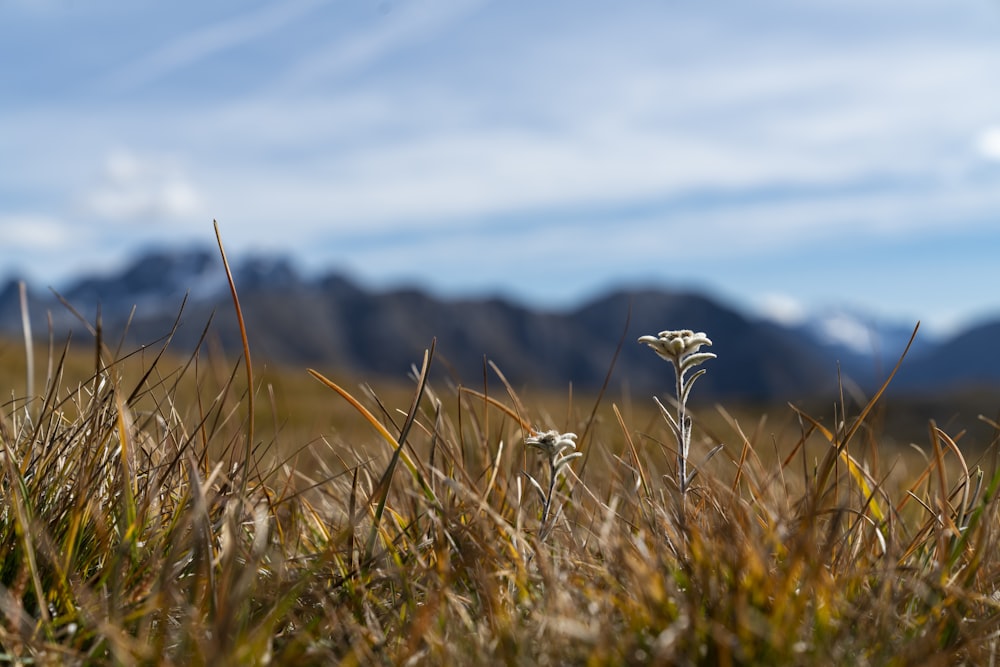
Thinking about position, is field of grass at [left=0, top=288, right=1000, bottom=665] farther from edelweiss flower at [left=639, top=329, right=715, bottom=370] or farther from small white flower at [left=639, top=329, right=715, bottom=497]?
edelweiss flower at [left=639, top=329, right=715, bottom=370]

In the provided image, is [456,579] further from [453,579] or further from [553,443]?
[553,443]

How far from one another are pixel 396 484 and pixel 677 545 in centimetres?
167

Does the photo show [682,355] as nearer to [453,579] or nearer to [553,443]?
[553,443]

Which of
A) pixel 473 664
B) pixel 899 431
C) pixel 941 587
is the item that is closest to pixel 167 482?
pixel 473 664

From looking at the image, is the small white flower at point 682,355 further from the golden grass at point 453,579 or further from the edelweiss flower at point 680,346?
the golden grass at point 453,579

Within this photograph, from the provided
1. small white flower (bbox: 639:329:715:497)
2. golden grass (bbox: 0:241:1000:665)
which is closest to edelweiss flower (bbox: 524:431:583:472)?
golden grass (bbox: 0:241:1000:665)

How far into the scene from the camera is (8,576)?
2.52m

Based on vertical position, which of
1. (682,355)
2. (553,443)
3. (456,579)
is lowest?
(456,579)

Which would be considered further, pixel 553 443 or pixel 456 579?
pixel 456 579

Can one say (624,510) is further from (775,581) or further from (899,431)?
(899,431)

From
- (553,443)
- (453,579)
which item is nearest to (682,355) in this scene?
(553,443)

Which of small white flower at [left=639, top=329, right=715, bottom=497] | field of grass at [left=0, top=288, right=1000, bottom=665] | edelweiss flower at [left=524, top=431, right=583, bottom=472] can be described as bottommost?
field of grass at [left=0, top=288, right=1000, bottom=665]

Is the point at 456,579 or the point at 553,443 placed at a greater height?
the point at 553,443

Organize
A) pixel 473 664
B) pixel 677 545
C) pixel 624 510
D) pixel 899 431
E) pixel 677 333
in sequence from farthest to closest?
pixel 899 431, pixel 624 510, pixel 677 333, pixel 677 545, pixel 473 664
